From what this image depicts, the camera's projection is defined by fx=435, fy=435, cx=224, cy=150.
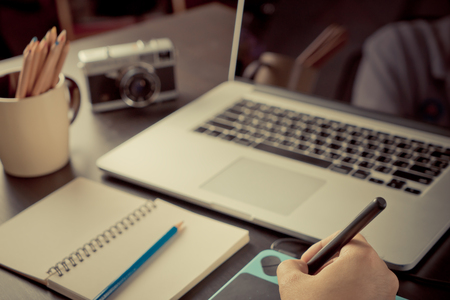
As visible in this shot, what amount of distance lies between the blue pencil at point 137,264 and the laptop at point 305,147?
8 centimetres

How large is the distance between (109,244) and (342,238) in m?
0.27

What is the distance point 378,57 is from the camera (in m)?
0.74

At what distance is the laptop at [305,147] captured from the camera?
0.55 metres

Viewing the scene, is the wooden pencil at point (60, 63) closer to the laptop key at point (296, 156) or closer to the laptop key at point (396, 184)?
the laptop key at point (296, 156)

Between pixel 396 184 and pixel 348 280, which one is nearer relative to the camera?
pixel 348 280

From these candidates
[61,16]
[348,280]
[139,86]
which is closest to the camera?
[348,280]

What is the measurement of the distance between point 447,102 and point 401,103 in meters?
0.07

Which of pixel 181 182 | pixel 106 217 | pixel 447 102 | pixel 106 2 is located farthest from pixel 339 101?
pixel 106 2

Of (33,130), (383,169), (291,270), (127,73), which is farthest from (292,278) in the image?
(127,73)

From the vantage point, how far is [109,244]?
511mm

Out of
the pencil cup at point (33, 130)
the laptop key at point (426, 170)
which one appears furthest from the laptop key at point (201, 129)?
the laptop key at point (426, 170)

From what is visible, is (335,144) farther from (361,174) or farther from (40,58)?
(40,58)

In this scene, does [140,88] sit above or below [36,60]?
below

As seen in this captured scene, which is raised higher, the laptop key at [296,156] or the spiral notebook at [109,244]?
the laptop key at [296,156]
